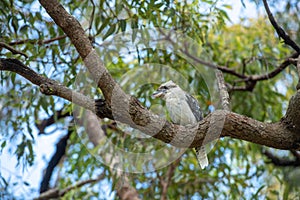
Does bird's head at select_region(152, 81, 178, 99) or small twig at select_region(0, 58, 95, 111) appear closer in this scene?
small twig at select_region(0, 58, 95, 111)

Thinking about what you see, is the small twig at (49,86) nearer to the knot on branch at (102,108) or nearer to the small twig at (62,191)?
the knot on branch at (102,108)

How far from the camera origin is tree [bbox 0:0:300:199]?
283 cm

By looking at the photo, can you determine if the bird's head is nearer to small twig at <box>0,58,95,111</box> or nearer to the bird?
the bird

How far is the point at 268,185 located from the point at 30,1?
290cm

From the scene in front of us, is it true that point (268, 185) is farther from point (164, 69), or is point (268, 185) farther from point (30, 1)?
point (30, 1)

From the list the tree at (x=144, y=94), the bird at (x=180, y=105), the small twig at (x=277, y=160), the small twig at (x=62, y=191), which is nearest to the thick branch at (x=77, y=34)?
the tree at (x=144, y=94)

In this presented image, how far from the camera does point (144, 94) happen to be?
4504 millimetres

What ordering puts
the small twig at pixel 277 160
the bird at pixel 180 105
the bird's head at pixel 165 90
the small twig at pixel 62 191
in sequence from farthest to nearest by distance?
the small twig at pixel 62 191
the small twig at pixel 277 160
the bird's head at pixel 165 90
the bird at pixel 180 105

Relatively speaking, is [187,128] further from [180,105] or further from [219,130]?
[180,105]

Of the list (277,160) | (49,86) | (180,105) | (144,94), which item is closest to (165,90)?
(180,105)

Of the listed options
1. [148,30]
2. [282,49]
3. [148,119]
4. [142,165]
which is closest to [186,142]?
[148,119]

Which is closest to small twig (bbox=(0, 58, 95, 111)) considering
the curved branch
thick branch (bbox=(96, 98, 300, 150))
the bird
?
the curved branch

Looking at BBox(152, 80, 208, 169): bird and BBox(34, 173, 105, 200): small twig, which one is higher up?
BBox(152, 80, 208, 169): bird

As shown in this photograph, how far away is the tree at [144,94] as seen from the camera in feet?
9.29
